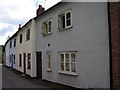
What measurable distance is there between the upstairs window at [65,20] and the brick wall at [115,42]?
340 cm

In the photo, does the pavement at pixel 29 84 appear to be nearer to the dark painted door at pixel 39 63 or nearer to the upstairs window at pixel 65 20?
the dark painted door at pixel 39 63

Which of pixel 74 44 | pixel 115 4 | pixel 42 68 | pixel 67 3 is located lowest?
pixel 42 68

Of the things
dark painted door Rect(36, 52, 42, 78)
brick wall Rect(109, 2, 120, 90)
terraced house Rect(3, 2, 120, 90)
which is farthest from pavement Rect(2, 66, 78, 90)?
brick wall Rect(109, 2, 120, 90)

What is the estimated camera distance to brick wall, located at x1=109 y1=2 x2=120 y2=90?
574 centimetres

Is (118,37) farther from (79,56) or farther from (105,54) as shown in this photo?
(79,56)

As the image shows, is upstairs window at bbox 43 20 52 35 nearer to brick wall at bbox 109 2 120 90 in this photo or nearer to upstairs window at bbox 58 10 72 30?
upstairs window at bbox 58 10 72 30

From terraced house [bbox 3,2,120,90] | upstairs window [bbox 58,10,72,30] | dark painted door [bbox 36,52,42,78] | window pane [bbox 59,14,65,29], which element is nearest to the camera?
terraced house [bbox 3,2,120,90]

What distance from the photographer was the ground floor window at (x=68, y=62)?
8.51 metres

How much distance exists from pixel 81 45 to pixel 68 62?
1.65m

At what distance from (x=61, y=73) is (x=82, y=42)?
2.90 meters

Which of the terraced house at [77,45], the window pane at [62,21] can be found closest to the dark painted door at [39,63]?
the terraced house at [77,45]

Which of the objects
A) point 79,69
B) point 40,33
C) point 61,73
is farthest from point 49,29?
point 79,69

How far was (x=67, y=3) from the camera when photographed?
9.13 meters

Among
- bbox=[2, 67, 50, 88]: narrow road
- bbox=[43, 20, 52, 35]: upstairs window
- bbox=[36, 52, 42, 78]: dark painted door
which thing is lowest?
bbox=[2, 67, 50, 88]: narrow road
